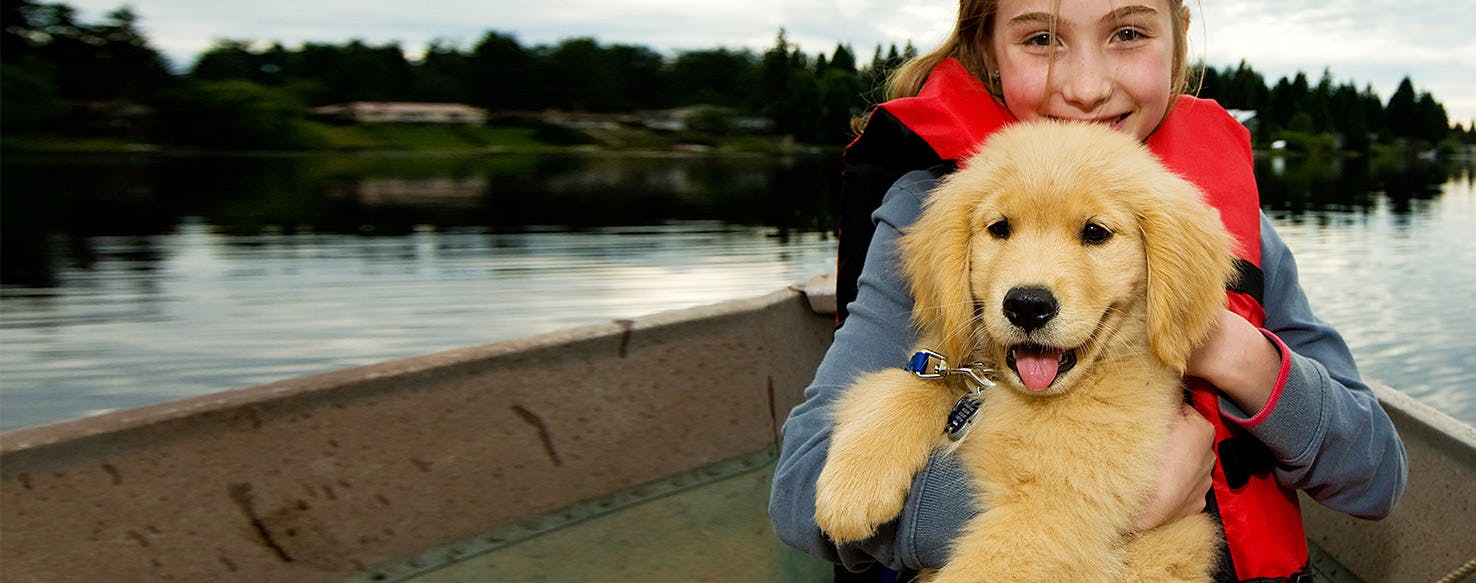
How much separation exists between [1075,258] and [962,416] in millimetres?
329

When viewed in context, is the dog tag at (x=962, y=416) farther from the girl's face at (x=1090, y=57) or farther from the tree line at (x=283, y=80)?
the tree line at (x=283, y=80)

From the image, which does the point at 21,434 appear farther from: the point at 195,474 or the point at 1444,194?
the point at 1444,194

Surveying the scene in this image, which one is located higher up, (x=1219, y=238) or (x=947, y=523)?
(x=1219, y=238)

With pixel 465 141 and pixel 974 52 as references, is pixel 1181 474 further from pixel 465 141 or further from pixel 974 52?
pixel 465 141

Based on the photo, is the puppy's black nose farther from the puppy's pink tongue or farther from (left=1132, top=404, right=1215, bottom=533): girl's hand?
(left=1132, top=404, right=1215, bottom=533): girl's hand

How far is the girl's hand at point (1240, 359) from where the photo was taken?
1.53 metres

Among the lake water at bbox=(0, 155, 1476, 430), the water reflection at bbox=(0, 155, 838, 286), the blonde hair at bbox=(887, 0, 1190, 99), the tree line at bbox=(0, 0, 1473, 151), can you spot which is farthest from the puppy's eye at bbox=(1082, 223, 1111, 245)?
the tree line at bbox=(0, 0, 1473, 151)

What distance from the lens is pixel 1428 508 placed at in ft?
8.82

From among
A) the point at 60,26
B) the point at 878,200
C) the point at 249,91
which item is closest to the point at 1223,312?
the point at 878,200

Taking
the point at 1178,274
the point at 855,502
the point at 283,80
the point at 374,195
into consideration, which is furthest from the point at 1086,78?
the point at 283,80

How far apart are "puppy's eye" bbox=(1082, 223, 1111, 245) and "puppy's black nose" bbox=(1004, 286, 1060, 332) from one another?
183 mm

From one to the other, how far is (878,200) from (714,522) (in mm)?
1733

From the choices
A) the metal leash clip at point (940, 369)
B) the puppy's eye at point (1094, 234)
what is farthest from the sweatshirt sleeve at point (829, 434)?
the puppy's eye at point (1094, 234)

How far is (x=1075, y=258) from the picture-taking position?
58.1 inches
